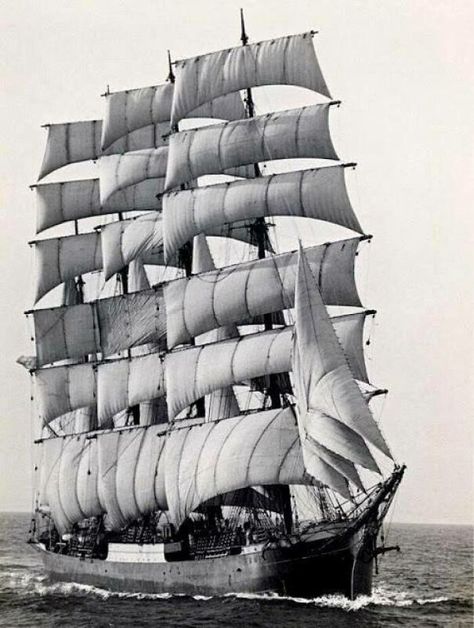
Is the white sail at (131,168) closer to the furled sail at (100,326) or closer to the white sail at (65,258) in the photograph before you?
the white sail at (65,258)

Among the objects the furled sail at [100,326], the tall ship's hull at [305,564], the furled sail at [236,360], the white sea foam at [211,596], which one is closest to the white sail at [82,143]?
the furled sail at [100,326]

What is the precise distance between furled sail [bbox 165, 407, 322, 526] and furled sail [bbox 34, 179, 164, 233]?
11.0 meters

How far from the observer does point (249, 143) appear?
38312 mm

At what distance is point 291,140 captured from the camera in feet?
124

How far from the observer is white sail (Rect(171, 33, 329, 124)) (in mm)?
36844

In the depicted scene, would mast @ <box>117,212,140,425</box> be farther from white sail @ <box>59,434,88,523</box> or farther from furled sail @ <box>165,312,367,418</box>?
furled sail @ <box>165,312,367,418</box>

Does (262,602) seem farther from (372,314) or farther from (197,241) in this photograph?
(197,241)

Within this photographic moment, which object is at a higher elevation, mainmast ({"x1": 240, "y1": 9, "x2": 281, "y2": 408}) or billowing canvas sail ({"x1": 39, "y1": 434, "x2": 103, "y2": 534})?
mainmast ({"x1": 240, "y1": 9, "x2": 281, "y2": 408})

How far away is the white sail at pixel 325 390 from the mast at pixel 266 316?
198 inches

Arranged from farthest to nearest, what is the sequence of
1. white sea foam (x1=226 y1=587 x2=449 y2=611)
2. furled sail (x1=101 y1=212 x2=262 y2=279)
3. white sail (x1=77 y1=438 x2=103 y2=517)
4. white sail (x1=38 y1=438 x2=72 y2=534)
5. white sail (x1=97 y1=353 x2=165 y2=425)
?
1. white sail (x1=38 y1=438 x2=72 y2=534)
2. furled sail (x1=101 y1=212 x2=262 y2=279)
3. white sail (x1=77 y1=438 x2=103 y2=517)
4. white sail (x1=97 y1=353 x2=165 y2=425)
5. white sea foam (x1=226 y1=587 x2=449 y2=611)

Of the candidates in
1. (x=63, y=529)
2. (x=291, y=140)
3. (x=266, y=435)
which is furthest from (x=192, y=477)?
(x=291, y=140)

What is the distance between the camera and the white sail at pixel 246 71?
36.8 metres

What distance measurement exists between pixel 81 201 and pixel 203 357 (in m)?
11.8

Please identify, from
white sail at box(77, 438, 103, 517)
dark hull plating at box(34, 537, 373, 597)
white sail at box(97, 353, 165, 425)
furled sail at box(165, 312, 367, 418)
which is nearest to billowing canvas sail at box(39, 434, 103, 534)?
white sail at box(77, 438, 103, 517)
